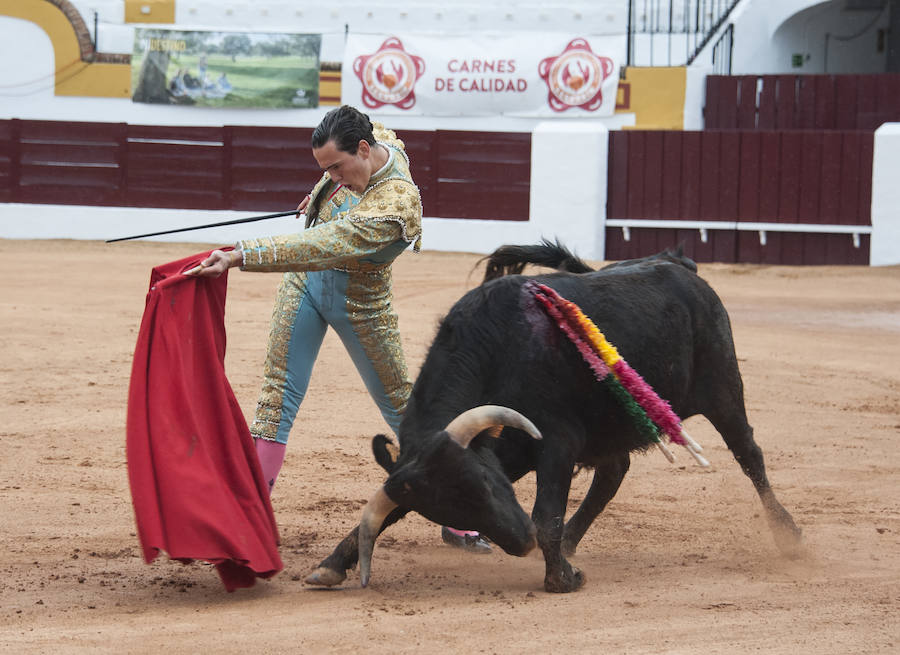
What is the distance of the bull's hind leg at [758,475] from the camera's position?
11.1 ft

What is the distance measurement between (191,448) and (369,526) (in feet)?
1.53

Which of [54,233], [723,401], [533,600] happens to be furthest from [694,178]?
[533,600]

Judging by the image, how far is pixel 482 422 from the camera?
2703 millimetres

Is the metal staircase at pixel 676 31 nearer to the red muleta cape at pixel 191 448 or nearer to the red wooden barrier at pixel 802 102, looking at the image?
the red wooden barrier at pixel 802 102

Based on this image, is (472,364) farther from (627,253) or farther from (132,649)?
(627,253)

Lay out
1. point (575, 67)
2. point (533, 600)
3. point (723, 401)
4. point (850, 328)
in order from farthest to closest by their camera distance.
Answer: point (575, 67) → point (850, 328) → point (723, 401) → point (533, 600)

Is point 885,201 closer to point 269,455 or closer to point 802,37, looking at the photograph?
point 802,37

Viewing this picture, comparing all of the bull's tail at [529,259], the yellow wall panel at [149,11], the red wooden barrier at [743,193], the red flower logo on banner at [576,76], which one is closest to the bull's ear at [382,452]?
the bull's tail at [529,259]

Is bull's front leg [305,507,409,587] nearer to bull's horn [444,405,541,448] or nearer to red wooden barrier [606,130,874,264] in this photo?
bull's horn [444,405,541,448]

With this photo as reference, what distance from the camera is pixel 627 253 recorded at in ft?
38.8

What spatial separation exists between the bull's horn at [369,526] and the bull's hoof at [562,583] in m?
0.44

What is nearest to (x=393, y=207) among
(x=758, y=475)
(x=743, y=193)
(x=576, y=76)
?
(x=758, y=475)

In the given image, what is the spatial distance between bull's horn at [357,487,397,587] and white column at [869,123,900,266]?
9.35 metres

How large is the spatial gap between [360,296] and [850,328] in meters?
5.35
